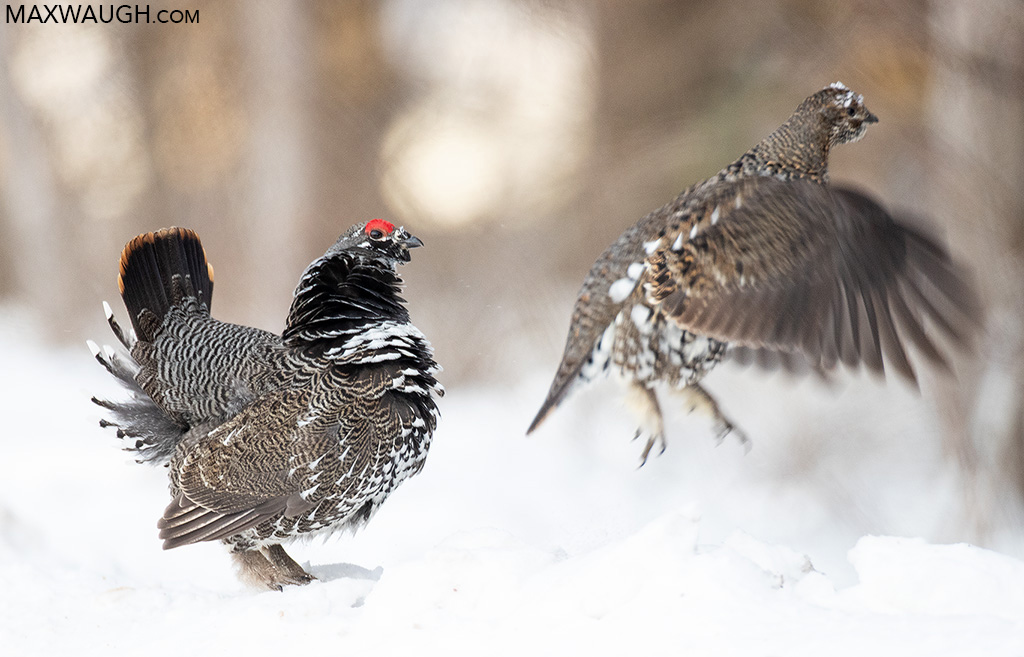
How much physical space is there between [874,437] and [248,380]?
317 centimetres

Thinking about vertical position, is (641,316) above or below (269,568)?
above

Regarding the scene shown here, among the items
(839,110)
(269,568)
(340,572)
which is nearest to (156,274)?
(269,568)

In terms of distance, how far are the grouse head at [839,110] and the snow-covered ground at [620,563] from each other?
994mm

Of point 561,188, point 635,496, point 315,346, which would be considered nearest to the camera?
point 315,346

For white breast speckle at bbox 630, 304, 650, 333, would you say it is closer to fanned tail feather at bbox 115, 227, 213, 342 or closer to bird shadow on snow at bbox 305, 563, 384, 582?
bird shadow on snow at bbox 305, 563, 384, 582

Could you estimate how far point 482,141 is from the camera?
540 cm

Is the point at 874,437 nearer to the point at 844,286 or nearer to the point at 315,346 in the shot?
the point at 844,286

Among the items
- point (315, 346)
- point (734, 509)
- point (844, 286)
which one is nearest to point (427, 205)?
point (734, 509)

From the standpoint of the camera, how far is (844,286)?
227 centimetres

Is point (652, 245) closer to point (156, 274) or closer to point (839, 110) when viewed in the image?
point (839, 110)

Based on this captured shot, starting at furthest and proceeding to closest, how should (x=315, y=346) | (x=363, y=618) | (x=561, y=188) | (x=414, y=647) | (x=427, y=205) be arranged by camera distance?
(x=427, y=205) → (x=561, y=188) → (x=315, y=346) → (x=363, y=618) → (x=414, y=647)

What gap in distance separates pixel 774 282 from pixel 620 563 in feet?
2.94

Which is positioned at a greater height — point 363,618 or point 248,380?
point 248,380

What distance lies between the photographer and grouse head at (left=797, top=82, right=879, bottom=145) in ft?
8.27
